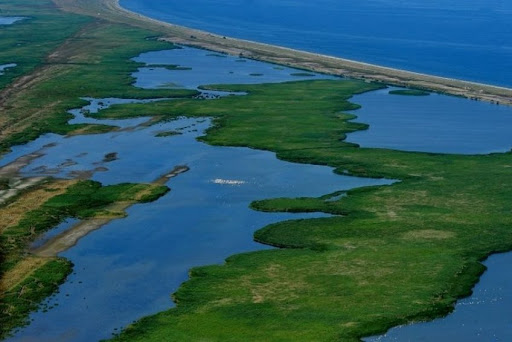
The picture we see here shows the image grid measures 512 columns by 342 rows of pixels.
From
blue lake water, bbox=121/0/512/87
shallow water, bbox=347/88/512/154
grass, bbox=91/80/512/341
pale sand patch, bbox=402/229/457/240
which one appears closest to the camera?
grass, bbox=91/80/512/341

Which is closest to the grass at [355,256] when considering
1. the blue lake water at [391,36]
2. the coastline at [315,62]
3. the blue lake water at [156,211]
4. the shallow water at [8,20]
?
the blue lake water at [156,211]

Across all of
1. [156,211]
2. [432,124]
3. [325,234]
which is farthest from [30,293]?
[432,124]

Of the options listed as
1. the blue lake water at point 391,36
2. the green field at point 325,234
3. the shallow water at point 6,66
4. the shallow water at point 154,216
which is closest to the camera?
the green field at point 325,234

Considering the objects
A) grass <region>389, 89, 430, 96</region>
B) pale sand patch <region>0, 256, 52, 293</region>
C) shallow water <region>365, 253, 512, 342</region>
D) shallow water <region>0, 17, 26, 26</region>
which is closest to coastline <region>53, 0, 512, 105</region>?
grass <region>389, 89, 430, 96</region>

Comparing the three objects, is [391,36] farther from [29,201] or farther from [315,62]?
[29,201]

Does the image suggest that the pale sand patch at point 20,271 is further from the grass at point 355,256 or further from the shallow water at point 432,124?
the shallow water at point 432,124

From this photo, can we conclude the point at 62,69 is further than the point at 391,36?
No

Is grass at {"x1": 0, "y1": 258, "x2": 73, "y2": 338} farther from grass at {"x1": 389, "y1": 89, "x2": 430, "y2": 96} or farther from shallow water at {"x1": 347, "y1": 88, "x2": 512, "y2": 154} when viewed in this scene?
grass at {"x1": 389, "y1": 89, "x2": 430, "y2": 96}
